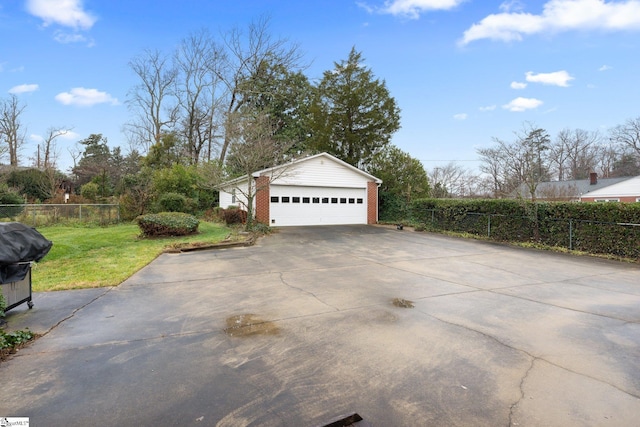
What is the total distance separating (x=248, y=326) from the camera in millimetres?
4102

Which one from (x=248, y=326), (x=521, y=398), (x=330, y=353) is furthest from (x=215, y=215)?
(x=521, y=398)

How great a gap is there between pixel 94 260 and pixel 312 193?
1147cm

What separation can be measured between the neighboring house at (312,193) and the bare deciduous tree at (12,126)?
25.9 meters

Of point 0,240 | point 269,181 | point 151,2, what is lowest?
point 0,240

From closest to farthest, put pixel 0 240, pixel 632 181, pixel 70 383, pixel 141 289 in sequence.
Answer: pixel 70 383
pixel 0 240
pixel 141 289
pixel 632 181

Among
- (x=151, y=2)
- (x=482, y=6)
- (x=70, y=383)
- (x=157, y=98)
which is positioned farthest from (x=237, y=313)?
(x=157, y=98)

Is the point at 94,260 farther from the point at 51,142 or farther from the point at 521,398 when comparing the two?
the point at 51,142

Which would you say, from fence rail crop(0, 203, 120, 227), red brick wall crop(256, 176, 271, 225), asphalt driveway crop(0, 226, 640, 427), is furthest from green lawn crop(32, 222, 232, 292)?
fence rail crop(0, 203, 120, 227)

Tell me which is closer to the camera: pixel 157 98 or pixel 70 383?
pixel 70 383

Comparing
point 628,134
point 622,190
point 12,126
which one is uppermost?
point 628,134

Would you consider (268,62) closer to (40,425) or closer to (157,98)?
(157,98)

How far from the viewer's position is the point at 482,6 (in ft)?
39.3

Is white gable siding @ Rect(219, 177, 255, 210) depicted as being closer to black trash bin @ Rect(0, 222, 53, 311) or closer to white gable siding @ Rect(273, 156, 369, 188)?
white gable siding @ Rect(273, 156, 369, 188)

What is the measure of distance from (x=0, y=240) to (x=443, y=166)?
126 feet
